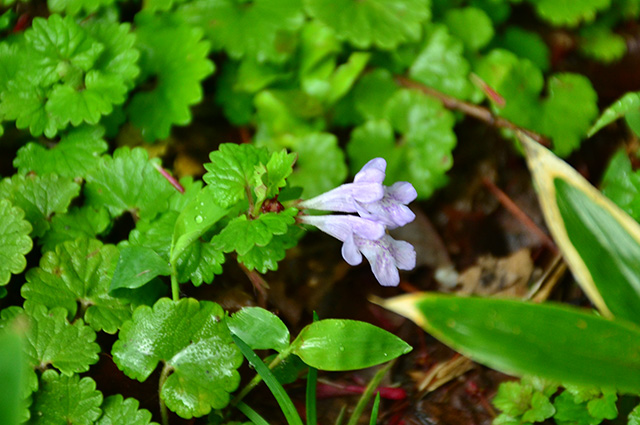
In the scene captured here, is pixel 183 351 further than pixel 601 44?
No

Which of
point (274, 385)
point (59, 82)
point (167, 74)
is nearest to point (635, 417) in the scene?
point (274, 385)

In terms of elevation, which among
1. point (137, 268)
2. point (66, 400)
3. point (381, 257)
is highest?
point (381, 257)

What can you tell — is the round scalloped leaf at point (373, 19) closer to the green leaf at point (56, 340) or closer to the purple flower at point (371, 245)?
the purple flower at point (371, 245)

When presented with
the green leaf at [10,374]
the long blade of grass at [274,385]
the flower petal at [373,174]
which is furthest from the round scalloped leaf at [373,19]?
the green leaf at [10,374]

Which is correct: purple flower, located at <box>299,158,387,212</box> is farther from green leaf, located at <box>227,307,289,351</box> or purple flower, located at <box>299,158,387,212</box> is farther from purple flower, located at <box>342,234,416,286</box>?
green leaf, located at <box>227,307,289,351</box>

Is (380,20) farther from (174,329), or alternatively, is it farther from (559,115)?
(174,329)

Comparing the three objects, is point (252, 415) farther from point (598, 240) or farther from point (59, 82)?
point (59, 82)
